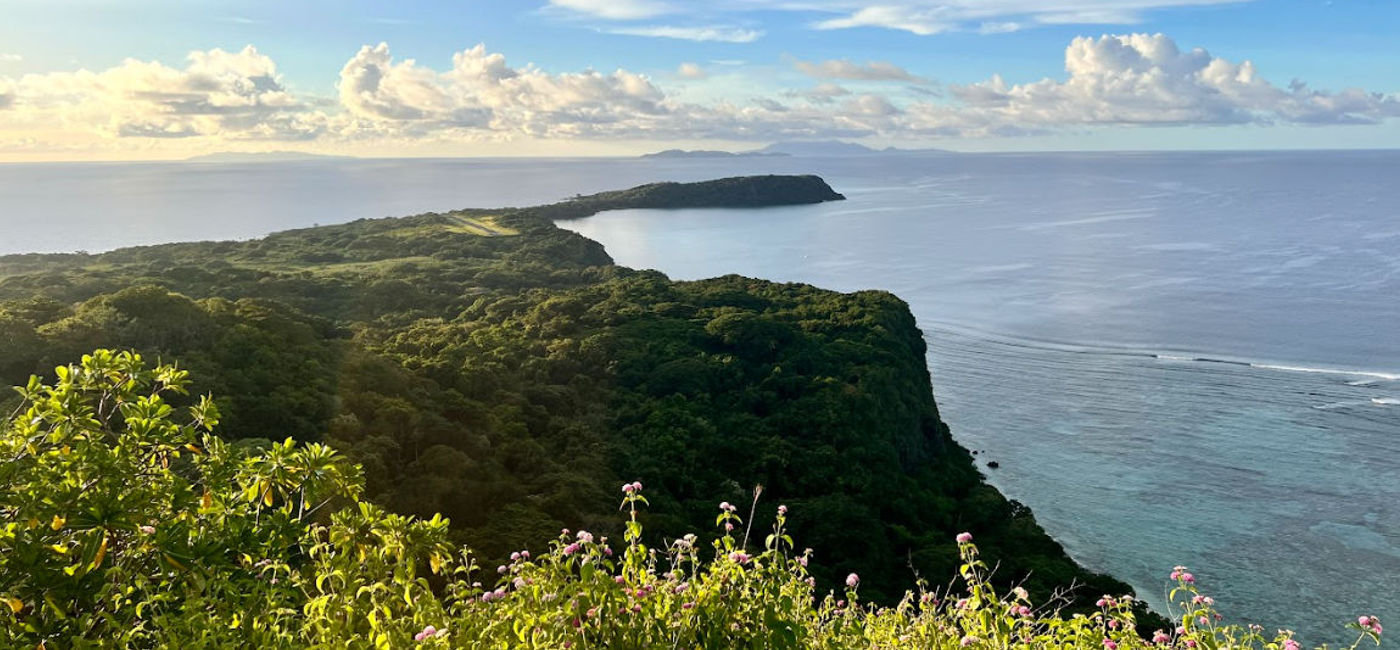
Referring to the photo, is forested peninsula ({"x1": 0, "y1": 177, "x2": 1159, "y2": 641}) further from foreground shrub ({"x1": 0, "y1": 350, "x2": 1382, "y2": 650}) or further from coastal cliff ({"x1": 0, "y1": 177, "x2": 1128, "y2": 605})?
foreground shrub ({"x1": 0, "y1": 350, "x2": 1382, "y2": 650})

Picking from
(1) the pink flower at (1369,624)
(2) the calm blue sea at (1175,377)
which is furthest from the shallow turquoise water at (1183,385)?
(1) the pink flower at (1369,624)

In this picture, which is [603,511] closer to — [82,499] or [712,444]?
[712,444]

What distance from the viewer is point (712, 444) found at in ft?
127

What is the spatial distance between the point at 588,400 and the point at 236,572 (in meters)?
35.3

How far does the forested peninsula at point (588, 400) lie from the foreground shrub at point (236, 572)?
7044 millimetres

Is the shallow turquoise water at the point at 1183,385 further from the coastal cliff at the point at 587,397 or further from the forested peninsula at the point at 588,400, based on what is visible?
the coastal cliff at the point at 587,397

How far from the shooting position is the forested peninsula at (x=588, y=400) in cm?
2806

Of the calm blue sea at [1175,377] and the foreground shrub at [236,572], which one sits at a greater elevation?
the foreground shrub at [236,572]

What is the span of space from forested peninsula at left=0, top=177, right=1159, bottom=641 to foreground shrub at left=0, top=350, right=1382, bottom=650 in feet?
23.1

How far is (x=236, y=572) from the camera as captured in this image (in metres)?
7.24

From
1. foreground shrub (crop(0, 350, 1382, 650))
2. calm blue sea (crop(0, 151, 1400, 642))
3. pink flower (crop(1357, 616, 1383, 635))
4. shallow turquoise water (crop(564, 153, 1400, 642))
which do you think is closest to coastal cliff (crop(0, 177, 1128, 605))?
pink flower (crop(1357, 616, 1383, 635))

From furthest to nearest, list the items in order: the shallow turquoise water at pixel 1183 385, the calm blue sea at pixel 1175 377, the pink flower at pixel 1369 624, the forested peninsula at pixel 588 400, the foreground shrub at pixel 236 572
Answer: the calm blue sea at pixel 1175 377 → the shallow turquoise water at pixel 1183 385 → the forested peninsula at pixel 588 400 → the pink flower at pixel 1369 624 → the foreground shrub at pixel 236 572

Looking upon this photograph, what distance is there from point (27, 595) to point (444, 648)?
9.37 ft

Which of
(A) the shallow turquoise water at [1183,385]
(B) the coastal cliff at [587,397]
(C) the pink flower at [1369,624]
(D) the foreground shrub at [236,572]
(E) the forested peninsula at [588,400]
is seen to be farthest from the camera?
(A) the shallow turquoise water at [1183,385]
